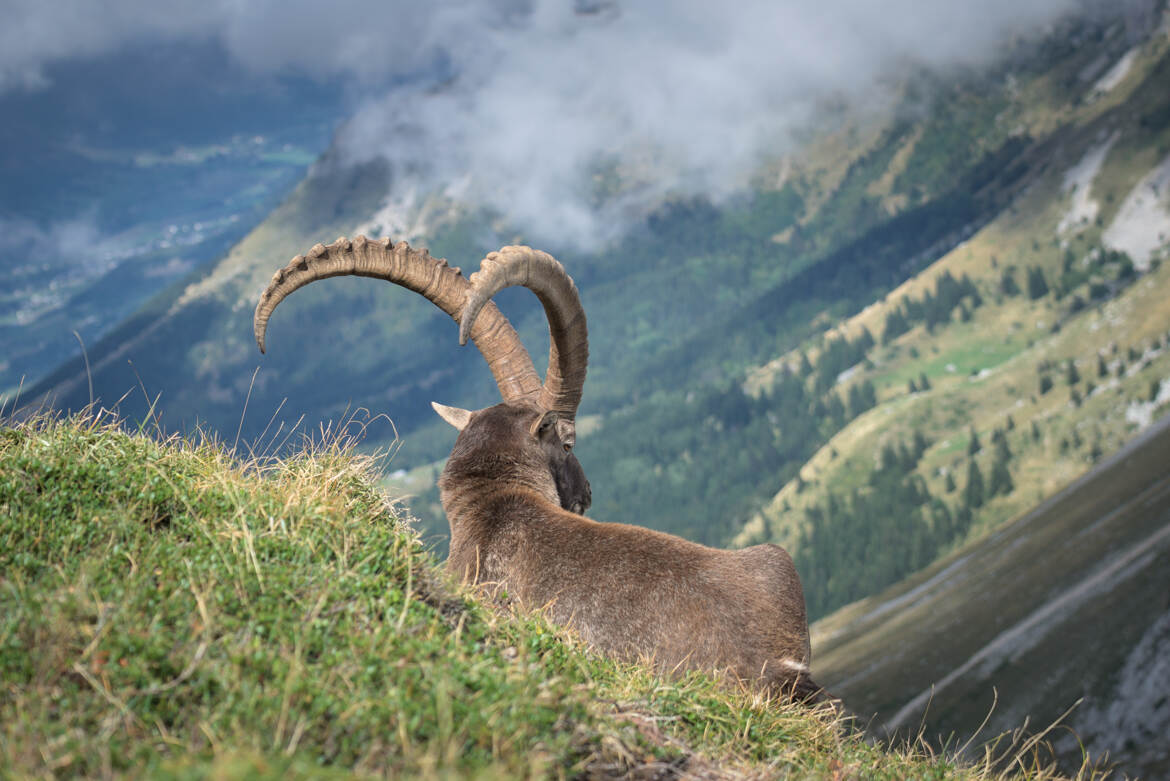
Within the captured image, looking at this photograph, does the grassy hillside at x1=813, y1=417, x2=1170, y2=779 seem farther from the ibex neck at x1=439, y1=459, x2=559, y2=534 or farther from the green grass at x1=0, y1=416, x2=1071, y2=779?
the green grass at x1=0, y1=416, x2=1071, y2=779

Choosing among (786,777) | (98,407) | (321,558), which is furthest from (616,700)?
(98,407)

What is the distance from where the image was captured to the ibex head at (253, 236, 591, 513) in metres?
11.8

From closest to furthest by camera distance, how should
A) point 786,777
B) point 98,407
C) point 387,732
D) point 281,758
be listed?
point 281,758 → point 387,732 → point 786,777 → point 98,407

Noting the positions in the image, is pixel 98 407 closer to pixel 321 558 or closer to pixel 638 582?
pixel 321 558

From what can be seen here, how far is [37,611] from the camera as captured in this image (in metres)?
5.55

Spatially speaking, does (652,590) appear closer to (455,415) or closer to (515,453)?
(515,453)

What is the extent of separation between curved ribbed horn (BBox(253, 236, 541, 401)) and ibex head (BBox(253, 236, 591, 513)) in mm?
16

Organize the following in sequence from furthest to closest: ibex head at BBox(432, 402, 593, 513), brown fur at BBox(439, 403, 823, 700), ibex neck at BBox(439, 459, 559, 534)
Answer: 1. ibex head at BBox(432, 402, 593, 513)
2. ibex neck at BBox(439, 459, 559, 534)
3. brown fur at BBox(439, 403, 823, 700)

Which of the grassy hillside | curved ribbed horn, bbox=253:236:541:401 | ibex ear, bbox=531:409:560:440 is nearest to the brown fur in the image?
ibex ear, bbox=531:409:560:440

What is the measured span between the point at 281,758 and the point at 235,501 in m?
3.40

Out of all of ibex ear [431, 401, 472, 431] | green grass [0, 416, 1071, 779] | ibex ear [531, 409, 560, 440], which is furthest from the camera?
ibex ear [431, 401, 472, 431]

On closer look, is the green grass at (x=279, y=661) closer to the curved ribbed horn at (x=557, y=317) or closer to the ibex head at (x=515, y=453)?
the ibex head at (x=515, y=453)

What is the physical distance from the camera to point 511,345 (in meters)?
14.1

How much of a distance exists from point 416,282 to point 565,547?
5.49m
